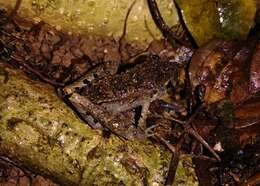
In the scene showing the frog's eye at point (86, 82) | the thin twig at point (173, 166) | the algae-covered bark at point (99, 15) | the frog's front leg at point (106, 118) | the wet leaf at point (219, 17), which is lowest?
the thin twig at point (173, 166)

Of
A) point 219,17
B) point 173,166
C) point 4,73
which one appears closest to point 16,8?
point 4,73

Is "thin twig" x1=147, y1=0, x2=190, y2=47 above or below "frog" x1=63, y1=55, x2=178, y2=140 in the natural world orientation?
above

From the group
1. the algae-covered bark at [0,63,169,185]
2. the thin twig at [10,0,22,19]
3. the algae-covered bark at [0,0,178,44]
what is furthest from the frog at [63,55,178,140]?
the thin twig at [10,0,22,19]

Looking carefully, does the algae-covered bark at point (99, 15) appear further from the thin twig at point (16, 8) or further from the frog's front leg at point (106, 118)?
the frog's front leg at point (106, 118)

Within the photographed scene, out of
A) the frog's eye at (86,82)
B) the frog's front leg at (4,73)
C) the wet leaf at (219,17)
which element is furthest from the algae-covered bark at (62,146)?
the wet leaf at (219,17)

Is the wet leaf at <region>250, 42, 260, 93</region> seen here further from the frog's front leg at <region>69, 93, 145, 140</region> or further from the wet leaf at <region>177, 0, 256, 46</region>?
the frog's front leg at <region>69, 93, 145, 140</region>

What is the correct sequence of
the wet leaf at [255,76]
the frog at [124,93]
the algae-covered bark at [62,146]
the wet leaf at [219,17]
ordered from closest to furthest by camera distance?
the algae-covered bark at [62,146], the frog at [124,93], the wet leaf at [255,76], the wet leaf at [219,17]

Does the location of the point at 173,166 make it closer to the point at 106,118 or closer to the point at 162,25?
the point at 106,118
